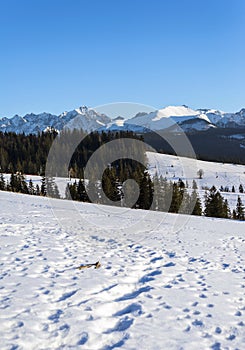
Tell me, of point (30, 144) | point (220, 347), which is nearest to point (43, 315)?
point (220, 347)

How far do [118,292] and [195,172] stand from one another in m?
153

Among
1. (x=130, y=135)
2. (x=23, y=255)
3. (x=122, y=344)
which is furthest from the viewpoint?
(x=130, y=135)

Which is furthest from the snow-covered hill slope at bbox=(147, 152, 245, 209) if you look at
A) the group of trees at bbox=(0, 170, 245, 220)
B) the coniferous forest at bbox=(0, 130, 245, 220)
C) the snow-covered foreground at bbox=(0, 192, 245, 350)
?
the snow-covered foreground at bbox=(0, 192, 245, 350)

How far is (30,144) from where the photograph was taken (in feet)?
506

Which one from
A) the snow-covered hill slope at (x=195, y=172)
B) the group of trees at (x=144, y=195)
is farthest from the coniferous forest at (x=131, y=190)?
the snow-covered hill slope at (x=195, y=172)

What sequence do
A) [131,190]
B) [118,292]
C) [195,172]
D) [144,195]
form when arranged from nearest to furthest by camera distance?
1. [118,292]
2. [144,195]
3. [131,190]
4. [195,172]

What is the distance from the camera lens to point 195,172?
15675 cm

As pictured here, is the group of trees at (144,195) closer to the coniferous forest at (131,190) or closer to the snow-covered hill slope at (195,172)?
the coniferous forest at (131,190)

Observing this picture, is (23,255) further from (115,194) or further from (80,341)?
(115,194)

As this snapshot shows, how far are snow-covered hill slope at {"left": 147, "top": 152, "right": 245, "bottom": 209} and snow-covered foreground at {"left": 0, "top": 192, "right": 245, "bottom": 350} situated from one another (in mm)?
119283

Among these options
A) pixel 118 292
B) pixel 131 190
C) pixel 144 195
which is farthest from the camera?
pixel 131 190

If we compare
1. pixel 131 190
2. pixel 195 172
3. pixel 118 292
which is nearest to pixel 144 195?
pixel 131 190

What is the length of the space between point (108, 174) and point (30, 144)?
338 feet

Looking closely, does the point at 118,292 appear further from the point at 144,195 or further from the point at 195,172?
the point at 195,172
